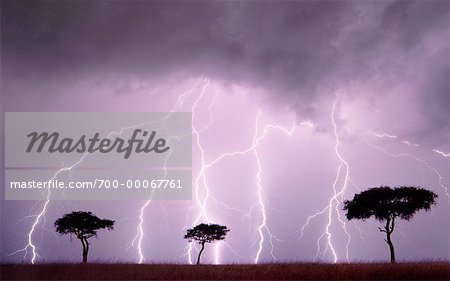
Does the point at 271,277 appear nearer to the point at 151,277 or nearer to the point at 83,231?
the point at 151,277

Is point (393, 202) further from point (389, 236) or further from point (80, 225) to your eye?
point (80, 225)

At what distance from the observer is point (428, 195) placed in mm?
27750

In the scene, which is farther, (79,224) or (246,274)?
(79,224)

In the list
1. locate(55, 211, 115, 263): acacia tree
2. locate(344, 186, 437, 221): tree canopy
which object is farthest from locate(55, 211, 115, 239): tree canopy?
locate(344, 186, 437, 221): tree canopy

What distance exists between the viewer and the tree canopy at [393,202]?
1088 inches

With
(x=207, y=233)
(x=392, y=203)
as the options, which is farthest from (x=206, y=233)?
(x=392, y=203)

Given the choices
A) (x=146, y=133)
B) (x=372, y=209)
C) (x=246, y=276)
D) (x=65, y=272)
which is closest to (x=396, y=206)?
(x=372, y=209)

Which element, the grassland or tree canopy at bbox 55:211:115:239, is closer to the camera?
the grassland

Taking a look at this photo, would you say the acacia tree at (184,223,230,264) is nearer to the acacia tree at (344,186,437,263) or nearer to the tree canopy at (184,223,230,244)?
the tree canopy at (184,223,230,244)

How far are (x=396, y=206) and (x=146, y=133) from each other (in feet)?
46.3

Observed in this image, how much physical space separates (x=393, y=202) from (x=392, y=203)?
0.10 m

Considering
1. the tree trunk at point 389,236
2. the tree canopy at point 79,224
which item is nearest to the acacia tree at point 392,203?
the tree trunk at point 389,236

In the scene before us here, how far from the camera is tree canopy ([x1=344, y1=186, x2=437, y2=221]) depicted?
27.6m

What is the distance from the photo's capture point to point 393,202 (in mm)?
27859
